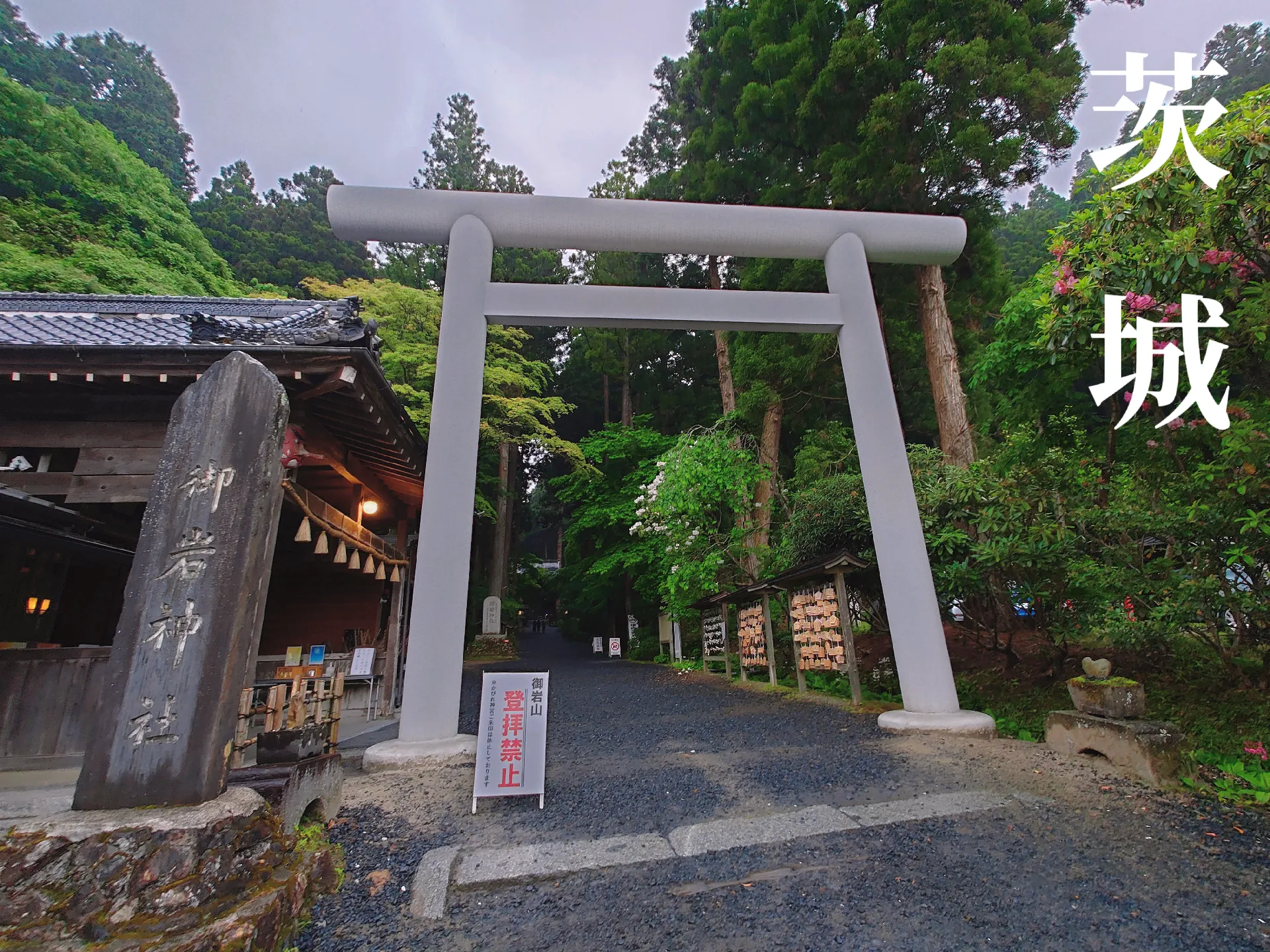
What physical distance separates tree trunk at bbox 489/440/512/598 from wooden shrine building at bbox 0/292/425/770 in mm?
12795

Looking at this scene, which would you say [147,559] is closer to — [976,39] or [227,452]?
[227,452]

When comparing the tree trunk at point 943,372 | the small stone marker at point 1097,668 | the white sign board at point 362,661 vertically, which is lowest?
the small stone marker at point 1097,668

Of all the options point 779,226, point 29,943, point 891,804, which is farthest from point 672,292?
point 29,943

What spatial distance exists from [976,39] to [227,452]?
10993 millimetres

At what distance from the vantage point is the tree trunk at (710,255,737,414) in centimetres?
1554

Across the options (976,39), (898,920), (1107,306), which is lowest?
(898,920)

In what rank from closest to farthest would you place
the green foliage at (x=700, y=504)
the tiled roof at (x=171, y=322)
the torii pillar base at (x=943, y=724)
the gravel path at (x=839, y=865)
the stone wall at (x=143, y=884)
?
the stone wall at (x=143, y=884)
the gravel path at (x=839, y=865)
the tiled roof at (x=171, y=322)
the torii pillar base at (x=943, y=724)
the green foliage at (x=700, y=504)

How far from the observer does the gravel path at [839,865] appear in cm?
226

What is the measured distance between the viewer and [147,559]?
2.62 metres
